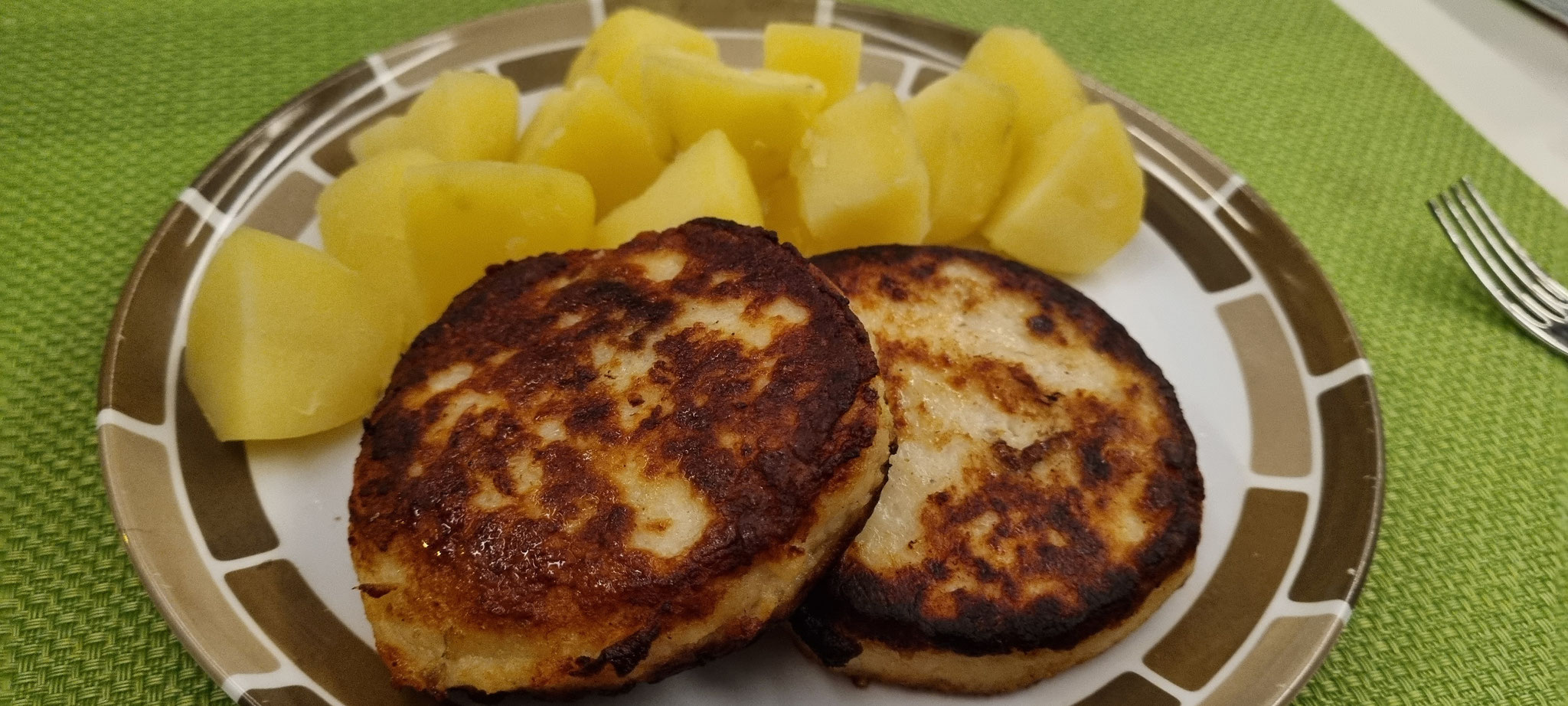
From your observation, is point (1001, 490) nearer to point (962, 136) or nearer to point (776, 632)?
point (776, 632)

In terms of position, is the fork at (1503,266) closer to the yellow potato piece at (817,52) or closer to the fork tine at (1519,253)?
the fork tine at (1519,253)

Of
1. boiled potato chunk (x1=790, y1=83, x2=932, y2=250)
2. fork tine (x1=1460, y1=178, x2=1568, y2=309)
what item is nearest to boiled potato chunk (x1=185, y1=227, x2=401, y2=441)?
boiled potato chunk (x1=790, y1=83, x2=932, y2=250)

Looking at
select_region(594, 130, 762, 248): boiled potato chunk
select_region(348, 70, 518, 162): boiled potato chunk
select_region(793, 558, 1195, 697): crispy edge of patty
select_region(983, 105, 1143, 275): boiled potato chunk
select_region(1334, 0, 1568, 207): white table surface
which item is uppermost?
select_region(348, 70, 518, 162): boiled potato chunk

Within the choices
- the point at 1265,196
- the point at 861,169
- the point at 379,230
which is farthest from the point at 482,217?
the point at 1265,196

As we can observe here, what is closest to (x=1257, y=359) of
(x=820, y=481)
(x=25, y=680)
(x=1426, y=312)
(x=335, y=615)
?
(x=1426, y=312)

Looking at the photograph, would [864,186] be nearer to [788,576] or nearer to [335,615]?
[788,576]

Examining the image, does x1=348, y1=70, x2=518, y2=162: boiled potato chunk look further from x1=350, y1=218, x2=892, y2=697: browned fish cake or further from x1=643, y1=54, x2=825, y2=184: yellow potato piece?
x1=350, y1=218, x2=892, y2=697: browned fish cake

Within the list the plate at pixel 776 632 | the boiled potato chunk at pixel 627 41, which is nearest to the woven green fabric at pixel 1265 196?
the plate at pixel 776 632
